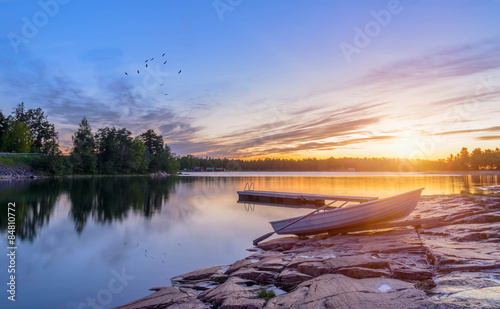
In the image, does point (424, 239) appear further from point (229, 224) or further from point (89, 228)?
point (89, 228)

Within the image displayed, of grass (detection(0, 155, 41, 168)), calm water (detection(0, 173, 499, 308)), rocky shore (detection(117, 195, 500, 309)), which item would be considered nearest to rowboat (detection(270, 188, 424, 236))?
rocky shore (detection(117, 195, 500, 309))

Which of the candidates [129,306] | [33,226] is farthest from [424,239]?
[33,226]

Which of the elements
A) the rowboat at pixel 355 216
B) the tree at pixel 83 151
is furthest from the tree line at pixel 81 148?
the rowboat at pixel 355 216

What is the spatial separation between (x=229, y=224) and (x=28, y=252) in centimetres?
1020

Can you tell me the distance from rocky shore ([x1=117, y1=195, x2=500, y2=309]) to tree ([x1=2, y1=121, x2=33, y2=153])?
89.8 m

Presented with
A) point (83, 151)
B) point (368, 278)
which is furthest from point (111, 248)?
point (83, 151)

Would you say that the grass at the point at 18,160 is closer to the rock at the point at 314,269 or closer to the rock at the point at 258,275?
the rock at the point at 258,275

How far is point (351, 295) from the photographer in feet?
18.0

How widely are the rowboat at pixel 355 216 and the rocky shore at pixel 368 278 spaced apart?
147 cm

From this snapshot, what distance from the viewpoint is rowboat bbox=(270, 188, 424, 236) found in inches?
468

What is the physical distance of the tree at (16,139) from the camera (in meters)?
75.5

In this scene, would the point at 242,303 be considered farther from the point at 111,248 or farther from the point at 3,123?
the point at 3,123

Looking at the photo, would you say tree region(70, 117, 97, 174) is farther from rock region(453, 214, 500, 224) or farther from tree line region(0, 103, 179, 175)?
rock region(453, 214, 500, 224)

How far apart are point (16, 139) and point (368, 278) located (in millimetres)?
95265
